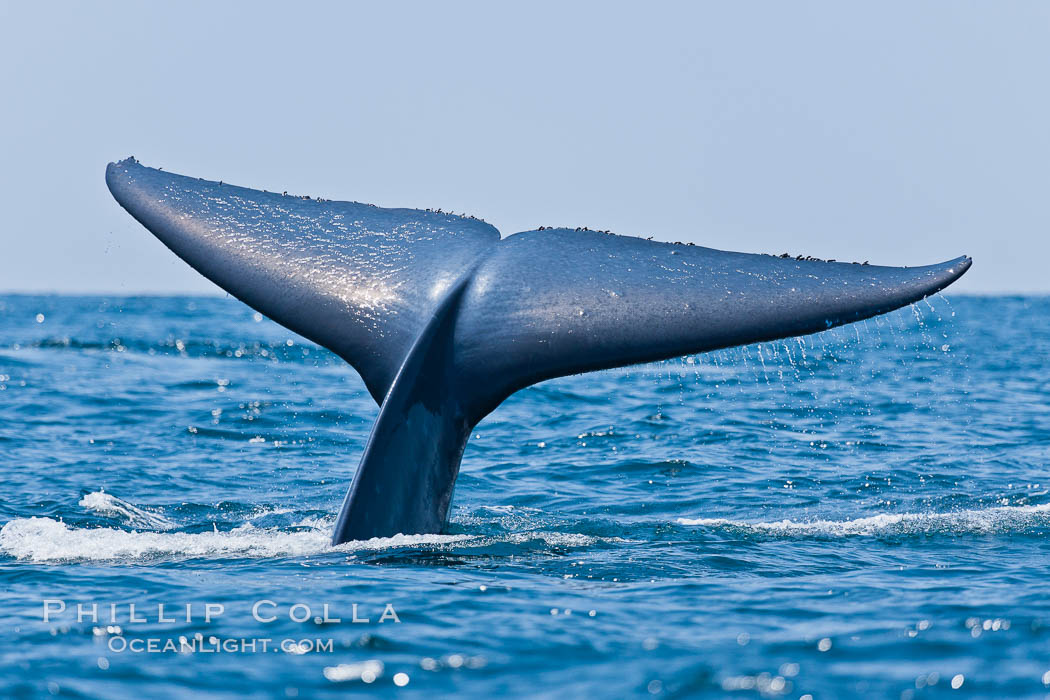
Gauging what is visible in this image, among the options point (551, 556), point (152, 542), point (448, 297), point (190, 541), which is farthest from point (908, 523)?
point (152, 542)

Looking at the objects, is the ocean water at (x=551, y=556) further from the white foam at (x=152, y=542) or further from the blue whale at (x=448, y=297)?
the blue whale at (x=448, y=297)

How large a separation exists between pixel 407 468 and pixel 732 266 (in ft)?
7.36

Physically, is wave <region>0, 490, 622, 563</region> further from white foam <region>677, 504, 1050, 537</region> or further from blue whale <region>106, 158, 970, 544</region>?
white foam <region>677, 504, 1050, 537</region>

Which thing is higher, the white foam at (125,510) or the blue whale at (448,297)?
the blue whale at (448,297)

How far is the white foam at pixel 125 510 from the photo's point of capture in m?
10.6

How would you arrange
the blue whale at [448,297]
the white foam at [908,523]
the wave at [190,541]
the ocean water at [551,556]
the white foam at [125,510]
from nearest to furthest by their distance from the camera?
the ocean water at [551,556], the blue whale at [448,297], the wave at [190,541], the white foam at [908,523], the white foam at [125,510]

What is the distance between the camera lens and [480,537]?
939 cm

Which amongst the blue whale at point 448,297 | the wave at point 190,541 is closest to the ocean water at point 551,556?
the wave at point 190,541

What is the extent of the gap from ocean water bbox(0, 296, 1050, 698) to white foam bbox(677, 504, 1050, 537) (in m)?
0.06

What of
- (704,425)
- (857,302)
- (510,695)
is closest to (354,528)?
(510,695)

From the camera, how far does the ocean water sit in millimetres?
6137

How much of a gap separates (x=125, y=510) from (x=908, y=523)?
21.7 ft

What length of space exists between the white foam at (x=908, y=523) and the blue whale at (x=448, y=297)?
10.3 feet

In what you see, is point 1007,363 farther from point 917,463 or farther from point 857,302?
point 857,302
